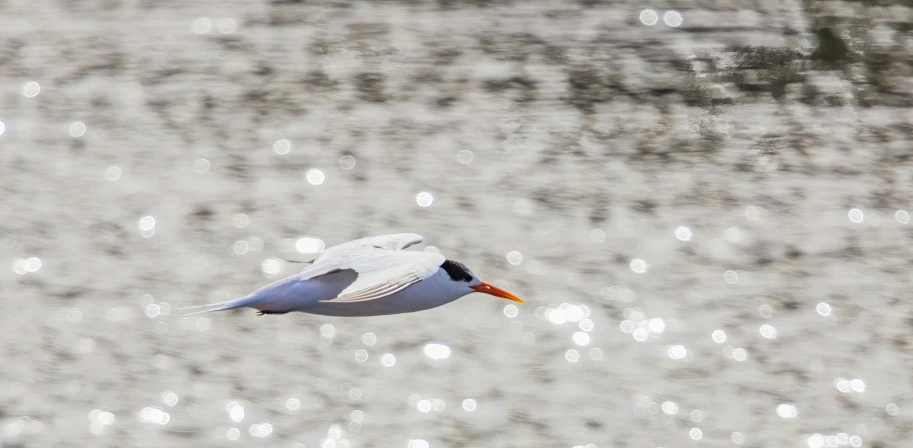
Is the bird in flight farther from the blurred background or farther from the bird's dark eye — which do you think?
the blurred background

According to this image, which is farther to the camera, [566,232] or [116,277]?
[566,232]

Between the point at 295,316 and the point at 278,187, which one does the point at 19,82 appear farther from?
the point at 295,316

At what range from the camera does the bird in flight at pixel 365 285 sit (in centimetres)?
178

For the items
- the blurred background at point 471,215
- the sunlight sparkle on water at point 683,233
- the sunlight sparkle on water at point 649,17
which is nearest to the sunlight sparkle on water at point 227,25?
the blurred background at point 471,215

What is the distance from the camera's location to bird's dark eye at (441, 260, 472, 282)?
6.36 feet

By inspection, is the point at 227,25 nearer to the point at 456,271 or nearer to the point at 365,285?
the point at 456,271

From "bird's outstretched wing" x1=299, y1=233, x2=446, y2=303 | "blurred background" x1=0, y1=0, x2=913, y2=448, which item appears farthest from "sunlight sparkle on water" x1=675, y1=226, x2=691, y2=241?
"bird's outstretched wing" x1=299, y1=233, x2=446, y2=303

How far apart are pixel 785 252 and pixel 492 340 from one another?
812mm

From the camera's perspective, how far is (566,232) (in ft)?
8.66

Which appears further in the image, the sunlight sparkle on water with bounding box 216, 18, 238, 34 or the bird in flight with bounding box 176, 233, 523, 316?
the sunlight sparkle on water with bounding box 216, 18, 238, 34

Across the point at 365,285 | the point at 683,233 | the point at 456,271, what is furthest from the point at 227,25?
the point at 365,285

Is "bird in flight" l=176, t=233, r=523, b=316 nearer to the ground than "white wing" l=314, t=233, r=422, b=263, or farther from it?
nearer to the ground

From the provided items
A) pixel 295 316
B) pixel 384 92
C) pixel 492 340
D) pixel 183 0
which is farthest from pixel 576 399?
pixel 183 0

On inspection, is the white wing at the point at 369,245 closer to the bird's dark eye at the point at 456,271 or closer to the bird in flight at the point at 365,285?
the bird in flight at the point at 365,285
